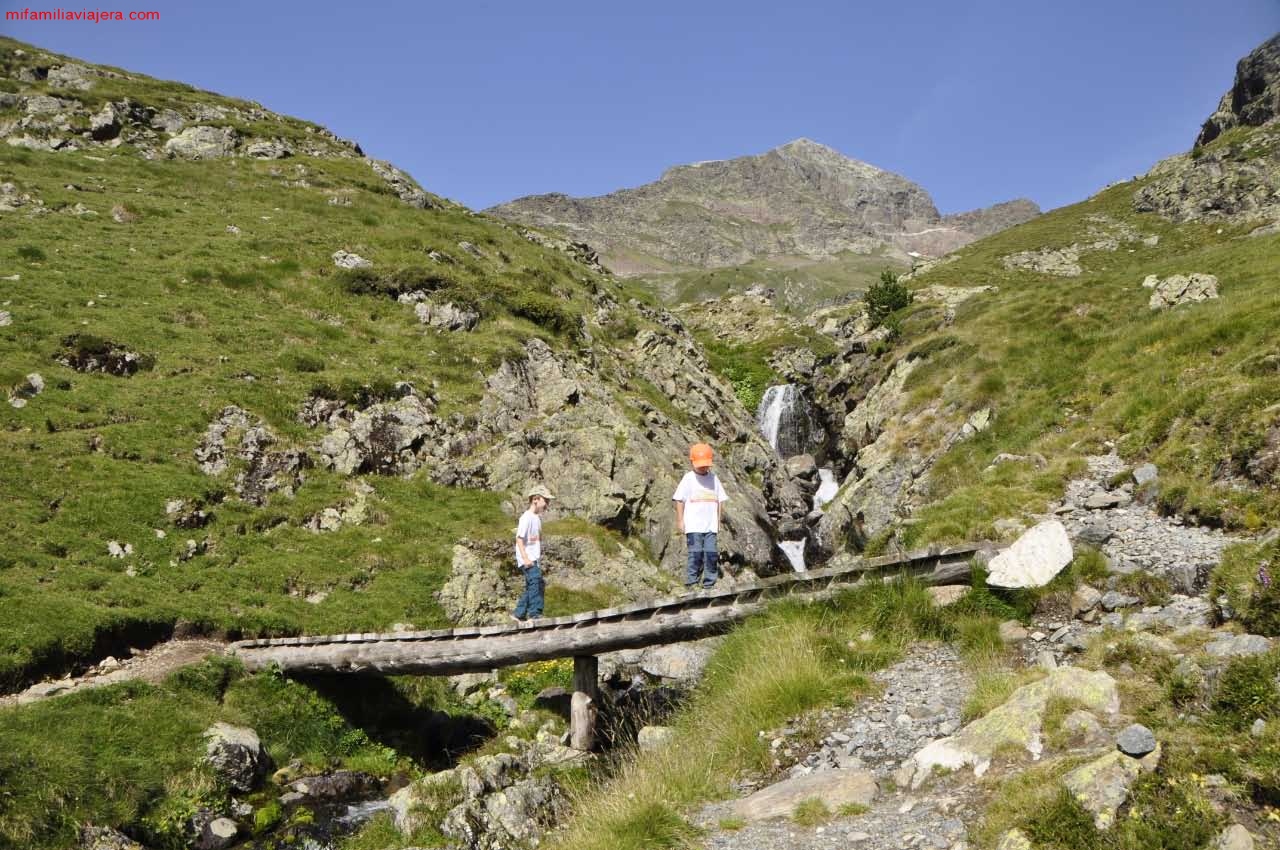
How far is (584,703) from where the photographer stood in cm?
1518

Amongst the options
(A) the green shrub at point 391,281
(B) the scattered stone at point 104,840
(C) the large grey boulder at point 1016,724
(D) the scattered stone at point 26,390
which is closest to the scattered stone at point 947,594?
(C) the large grey boulder at point 1016,724

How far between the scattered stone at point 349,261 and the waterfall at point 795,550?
30.2 metres

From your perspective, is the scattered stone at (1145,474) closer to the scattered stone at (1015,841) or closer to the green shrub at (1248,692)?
the green shrub at (1248,692)

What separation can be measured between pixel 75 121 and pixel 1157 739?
70973mm

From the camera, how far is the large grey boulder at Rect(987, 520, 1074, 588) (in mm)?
10789

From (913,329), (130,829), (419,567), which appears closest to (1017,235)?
(913,329)

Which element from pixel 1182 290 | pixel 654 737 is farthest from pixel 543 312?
pixel 654 737

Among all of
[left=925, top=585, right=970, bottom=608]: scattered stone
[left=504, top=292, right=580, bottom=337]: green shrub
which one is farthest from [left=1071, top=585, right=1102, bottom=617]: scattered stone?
[left=504, top=292, right=580, bottom=337]: green shrub

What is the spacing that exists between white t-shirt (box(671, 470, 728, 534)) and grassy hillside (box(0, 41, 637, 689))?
1026 cm

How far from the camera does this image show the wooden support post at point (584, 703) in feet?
49.4

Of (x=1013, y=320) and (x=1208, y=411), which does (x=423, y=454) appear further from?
(x=1013, y=320)

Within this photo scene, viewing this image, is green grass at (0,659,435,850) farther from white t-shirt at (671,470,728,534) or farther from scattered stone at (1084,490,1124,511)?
scattered stone at (1084,490,1124,511)

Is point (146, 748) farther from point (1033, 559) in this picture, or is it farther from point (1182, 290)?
point (1182, 290)

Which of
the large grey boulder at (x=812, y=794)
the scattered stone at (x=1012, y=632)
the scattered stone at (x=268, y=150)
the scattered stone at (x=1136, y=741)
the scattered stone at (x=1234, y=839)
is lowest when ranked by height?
the large grey boulder at (x=812, y=794)
